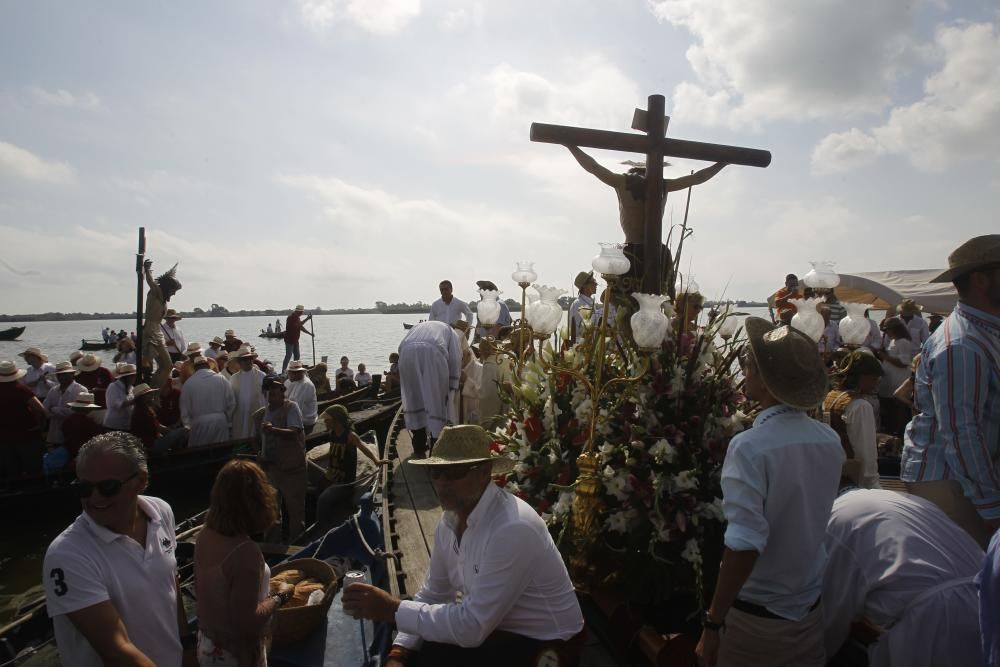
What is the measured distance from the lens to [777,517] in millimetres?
2057

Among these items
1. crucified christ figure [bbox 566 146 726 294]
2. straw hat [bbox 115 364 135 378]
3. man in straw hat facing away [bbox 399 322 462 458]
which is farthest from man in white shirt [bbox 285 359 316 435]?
crucified christ figure [bbox 566 146 726 294]

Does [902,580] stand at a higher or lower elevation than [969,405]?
lower

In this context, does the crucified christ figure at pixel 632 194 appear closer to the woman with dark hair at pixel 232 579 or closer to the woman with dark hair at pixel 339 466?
the woman with dark hair at pixel 232 579

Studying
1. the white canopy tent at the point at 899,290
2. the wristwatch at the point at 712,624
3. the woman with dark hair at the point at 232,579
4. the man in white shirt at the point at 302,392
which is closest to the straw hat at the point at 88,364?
the man in white shirt at the point at 302,392

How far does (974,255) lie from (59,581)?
3.77 m

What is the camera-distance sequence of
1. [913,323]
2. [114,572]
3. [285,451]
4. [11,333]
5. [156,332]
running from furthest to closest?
1. [11,333]
2. [156,332]
3. [913,323]
4. [285,451]
5. [114,572]

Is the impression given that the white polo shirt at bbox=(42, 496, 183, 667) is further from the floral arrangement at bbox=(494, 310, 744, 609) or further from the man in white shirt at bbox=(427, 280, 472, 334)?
the man in white shirt at bbox=(427, 280, 472, 334)

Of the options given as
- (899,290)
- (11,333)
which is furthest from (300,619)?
(11,333)

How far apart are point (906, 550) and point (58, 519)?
11.0 meters

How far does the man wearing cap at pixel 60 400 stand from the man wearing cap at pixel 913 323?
1282 cm

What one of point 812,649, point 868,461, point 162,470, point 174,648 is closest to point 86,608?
point 174,648

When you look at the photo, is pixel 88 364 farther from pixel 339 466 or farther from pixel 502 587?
pixel 502 587

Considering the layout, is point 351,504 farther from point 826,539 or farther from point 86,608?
point 826,539

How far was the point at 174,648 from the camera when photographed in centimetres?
256
